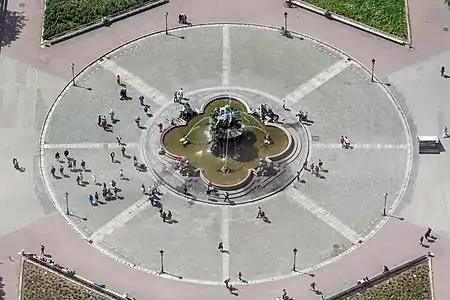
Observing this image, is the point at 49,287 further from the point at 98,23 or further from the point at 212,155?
the point at 98,23

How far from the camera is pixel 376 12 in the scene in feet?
509

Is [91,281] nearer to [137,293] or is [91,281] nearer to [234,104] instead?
[137,293]

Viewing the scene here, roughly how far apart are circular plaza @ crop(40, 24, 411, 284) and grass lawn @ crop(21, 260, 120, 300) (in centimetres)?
635

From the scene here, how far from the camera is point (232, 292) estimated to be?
409ft

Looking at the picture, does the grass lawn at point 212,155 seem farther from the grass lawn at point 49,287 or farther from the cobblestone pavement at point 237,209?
the grass lawn at point 49,287

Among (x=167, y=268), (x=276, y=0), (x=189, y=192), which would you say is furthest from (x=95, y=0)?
(x=167, y=268)

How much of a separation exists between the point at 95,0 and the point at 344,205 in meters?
47.8

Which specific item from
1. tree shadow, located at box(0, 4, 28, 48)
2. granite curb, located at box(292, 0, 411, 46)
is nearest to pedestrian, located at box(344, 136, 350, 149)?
granite curb, located at box(292, 0, 411, 46)

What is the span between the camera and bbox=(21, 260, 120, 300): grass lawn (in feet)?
404

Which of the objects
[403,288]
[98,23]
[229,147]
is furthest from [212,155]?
[98,23]

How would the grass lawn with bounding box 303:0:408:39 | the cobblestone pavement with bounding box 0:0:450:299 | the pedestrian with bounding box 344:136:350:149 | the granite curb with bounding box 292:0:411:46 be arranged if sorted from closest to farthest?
the cobblestone pavement with bounding box 0:0:450:299, the pedestrian with bounding box 344:136:350:149, the granite curb with bounding box 292:0:411:46, the grass lawn with bounding box 303:0:408:39

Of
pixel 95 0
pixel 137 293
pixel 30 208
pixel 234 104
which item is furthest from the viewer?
pixel 95 0

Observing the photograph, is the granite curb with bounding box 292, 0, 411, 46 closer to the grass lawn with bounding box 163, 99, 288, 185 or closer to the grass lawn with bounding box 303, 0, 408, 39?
the grass lawn with bounding box 303, 0, 408, 39

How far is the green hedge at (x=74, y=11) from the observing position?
153000mm
